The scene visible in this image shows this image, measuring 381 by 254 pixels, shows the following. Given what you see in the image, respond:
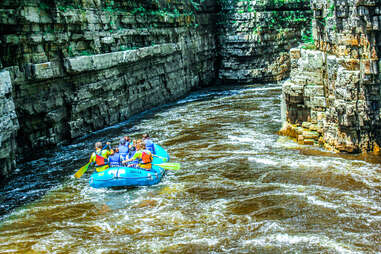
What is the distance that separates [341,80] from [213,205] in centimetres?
523

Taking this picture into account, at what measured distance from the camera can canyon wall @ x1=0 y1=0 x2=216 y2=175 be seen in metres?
13.9

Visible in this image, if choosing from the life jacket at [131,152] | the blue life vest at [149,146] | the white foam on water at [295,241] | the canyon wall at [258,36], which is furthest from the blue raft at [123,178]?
the canyon wall at [258,36]

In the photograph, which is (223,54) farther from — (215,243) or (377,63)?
(215,243)

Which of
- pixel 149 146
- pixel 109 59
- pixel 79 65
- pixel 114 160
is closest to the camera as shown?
pixel 114 160

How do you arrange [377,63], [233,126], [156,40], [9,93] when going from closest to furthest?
[377,63] < [9,93] < [233,126] < [156,40]

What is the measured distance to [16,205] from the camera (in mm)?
11062

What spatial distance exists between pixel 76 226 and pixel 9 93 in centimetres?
501

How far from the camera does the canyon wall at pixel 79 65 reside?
548 inches

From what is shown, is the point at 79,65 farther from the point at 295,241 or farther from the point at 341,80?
the point at 295,241

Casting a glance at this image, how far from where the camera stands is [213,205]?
34.0 feet

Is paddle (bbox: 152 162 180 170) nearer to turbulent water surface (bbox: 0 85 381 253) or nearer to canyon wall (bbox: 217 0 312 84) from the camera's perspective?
turbulent water surface (bbox: 0 85 381 253)

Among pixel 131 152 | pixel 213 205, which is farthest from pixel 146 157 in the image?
pixel 213 205

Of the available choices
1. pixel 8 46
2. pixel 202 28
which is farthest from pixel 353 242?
pixel 202 28

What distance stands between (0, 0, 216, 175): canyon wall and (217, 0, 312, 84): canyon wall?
16.8 feet
